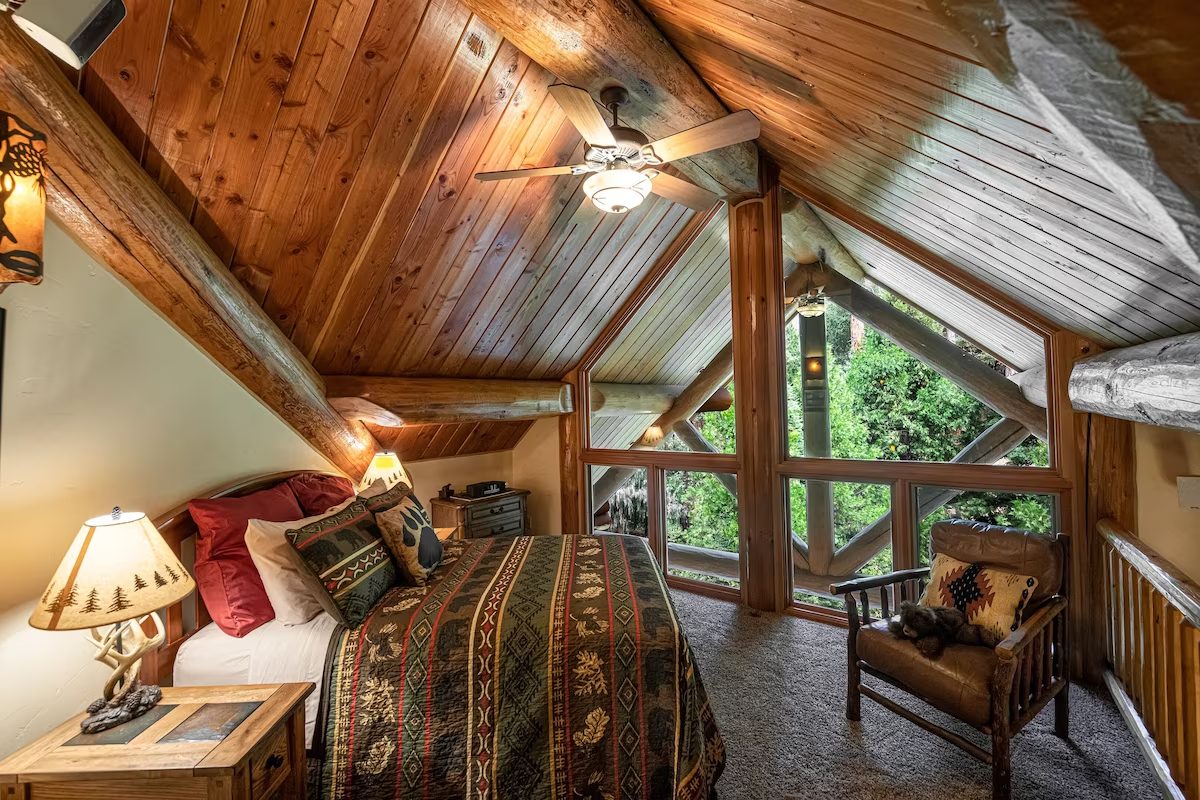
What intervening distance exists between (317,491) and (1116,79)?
3.32 meters

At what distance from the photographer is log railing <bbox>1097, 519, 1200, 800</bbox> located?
5.58 ft

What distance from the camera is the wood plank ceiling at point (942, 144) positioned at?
52.7 inches

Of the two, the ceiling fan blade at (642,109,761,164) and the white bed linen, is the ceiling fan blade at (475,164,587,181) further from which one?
the white bed linen

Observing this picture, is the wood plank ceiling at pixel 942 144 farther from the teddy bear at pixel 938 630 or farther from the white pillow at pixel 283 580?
the white pillow at pixel 283 580

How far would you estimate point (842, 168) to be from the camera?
261 cm

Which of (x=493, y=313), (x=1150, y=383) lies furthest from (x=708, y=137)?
(x=493, y=313)

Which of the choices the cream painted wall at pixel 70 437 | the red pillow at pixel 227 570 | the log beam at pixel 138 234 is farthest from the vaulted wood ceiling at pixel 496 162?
the red pillow at pixel 227 570

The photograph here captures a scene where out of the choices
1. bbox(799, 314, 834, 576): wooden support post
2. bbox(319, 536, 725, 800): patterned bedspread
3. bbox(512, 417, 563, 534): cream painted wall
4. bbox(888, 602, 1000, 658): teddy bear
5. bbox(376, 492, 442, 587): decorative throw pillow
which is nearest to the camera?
bbox(319, 536, 725, 800): patterned bedspread

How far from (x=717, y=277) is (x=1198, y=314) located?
9.75ft

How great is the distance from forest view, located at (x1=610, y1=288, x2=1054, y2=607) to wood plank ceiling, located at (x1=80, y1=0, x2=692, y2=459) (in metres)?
1.67

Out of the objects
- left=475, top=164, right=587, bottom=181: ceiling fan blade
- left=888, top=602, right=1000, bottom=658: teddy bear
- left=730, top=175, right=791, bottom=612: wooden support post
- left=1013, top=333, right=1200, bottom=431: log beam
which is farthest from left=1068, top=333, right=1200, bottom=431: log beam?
left=475, top=164, right=587, bottom=181: ceiling fan blade

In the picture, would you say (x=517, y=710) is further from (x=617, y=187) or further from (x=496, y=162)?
(x=496, y=162)

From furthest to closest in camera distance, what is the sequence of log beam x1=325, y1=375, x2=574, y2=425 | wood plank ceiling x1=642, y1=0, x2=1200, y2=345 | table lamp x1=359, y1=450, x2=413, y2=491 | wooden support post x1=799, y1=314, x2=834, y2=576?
wooden support post x1=799, y1=314, x2=834, y2=576
table lamp x1=359, y1=450, x2=413, y2=491
log beam x1=325, y1=375, x2=574, y2=425
wood plank ceiling x1=642, y1=0, x2=1200, y2=345

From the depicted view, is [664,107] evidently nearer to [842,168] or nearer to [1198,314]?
[842,168]
